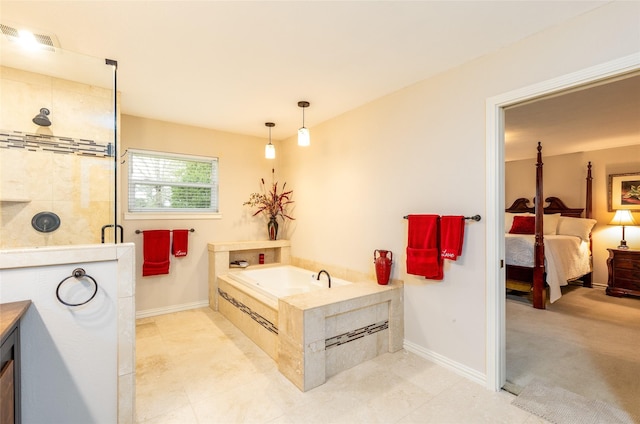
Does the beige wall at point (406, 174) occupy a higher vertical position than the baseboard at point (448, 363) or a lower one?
higher

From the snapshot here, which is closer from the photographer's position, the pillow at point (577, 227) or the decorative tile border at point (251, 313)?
the decorative tile border at point (251, 313)

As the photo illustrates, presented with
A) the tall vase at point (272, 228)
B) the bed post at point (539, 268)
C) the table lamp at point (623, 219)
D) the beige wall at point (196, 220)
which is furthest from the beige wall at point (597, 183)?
the beige wall at point (196, 220)

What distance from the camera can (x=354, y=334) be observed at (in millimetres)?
2479

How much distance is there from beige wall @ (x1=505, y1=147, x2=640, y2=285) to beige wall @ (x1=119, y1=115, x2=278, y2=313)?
5.19m

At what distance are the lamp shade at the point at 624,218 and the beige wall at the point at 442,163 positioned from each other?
13.9ft

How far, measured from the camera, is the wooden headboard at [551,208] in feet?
17.6

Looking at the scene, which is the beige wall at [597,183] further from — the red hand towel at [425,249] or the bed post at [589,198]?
the red hand towel at [425,249]

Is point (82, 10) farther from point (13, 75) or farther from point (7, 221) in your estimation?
point (7, 221)

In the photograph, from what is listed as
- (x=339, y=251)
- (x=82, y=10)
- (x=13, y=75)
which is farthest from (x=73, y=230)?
(x=339, y=251)

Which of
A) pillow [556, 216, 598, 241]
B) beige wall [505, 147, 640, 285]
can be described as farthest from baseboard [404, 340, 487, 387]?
beige wall [505, 147, 640, 285]

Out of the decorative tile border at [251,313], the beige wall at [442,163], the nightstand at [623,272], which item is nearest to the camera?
the beige wall at [442,163]

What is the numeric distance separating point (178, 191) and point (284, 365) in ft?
8.88

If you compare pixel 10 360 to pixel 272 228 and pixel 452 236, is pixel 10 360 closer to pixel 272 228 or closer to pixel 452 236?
pixel 452 236

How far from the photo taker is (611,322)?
3.48 metres
